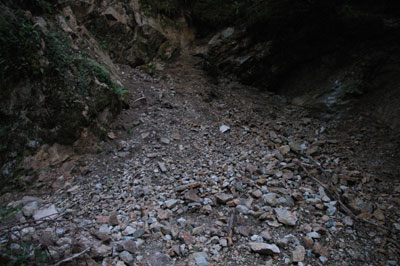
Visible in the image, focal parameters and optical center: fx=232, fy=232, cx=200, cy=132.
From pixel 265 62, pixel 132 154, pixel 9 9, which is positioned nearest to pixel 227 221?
pixel 132 154

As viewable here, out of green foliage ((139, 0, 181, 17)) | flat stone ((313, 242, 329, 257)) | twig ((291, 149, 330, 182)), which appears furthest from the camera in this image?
green foliage ((139, 0, 181, 17))

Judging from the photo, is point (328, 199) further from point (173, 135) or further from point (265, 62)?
point (265, 62)

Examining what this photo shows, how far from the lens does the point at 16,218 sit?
2.65 meters

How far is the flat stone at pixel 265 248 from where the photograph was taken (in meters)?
2.32

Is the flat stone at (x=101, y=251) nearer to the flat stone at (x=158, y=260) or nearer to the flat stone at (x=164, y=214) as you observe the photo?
the flat stone at (x=158, y=260)

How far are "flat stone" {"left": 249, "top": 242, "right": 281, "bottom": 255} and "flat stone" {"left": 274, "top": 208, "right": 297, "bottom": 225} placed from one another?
39 cm

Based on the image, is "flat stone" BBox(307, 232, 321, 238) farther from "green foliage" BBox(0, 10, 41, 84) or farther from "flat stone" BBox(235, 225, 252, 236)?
"green foliage" BBox(0, 10, 41, 84)

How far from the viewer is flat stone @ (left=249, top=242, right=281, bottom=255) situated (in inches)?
91.5

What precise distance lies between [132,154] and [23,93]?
170 cm

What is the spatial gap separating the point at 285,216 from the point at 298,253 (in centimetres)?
45

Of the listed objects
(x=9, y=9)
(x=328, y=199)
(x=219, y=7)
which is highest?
(x=9, y=9)

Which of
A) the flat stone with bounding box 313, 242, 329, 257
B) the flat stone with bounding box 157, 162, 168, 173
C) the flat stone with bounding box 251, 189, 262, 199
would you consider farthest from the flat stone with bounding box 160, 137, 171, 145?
the flat stone with bounding box 313, 242, 329, 257

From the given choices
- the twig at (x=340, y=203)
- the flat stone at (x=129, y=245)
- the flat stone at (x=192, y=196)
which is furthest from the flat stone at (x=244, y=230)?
the twig at (x=340, y=203)

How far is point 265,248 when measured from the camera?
7.63 ft
